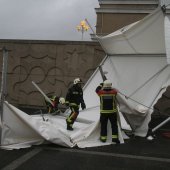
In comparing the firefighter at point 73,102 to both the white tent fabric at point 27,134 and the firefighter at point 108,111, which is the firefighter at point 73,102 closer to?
the white tent fabric at point 27,134

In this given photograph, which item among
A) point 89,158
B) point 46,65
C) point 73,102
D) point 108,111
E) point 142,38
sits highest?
point 142,38

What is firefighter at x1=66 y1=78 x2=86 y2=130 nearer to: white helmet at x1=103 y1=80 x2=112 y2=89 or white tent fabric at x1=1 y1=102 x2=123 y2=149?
white tent fabric at x1=1 y1=102 x2=123 y2=149

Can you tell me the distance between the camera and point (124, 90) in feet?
38.3

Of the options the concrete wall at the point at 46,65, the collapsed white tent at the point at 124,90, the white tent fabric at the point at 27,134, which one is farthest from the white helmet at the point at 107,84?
the concrete wall at the point at 46,65

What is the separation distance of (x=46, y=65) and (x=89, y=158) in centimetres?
1018

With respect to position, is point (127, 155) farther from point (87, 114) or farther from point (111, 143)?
point (87, 114)

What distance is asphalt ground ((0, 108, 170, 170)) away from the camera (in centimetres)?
654

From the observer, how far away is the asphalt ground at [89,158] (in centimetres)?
654

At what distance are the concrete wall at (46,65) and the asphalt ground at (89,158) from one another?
7.89m

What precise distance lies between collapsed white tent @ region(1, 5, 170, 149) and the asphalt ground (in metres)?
0.35

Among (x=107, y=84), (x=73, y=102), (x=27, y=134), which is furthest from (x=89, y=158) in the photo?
(x=73, y=102)

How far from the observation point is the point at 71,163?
6.73 metres

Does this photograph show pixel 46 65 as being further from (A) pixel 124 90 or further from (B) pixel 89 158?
(B) pixel 89 158

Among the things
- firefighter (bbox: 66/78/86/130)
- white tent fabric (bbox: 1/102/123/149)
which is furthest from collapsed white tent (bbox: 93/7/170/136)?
white tent fabric (bbox: 1/102/123/149)
